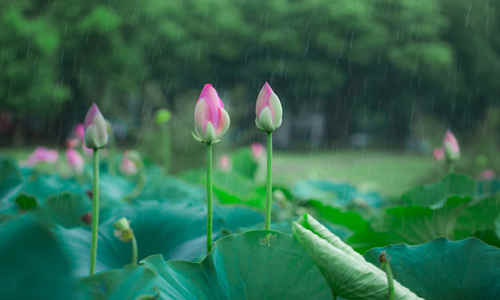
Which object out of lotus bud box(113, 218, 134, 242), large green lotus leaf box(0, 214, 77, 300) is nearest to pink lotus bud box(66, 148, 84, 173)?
lotus bud box(113, 218, 134, 242)

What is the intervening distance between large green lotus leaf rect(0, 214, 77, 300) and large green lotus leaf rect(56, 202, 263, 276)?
29 cm

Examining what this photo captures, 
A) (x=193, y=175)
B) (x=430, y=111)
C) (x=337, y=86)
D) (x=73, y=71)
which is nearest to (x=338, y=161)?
(x=337, y=86)

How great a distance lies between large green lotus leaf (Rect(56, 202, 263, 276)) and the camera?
1.80 feet

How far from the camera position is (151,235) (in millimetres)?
619

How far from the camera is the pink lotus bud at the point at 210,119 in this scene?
19.9 inches

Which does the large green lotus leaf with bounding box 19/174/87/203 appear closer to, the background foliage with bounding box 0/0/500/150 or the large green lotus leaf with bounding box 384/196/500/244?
the large green lotus leaf with bounding box 384/196/500/244

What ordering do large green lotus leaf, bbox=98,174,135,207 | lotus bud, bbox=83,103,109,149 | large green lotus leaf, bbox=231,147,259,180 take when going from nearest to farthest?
lotus bud, bbox=83,103,109,149 → large green lotus leaf, bbox=98,174,135,207 → large green lotus leaf, bbox=231,147,259,180

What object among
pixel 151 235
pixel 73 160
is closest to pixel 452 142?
pixel 151 235

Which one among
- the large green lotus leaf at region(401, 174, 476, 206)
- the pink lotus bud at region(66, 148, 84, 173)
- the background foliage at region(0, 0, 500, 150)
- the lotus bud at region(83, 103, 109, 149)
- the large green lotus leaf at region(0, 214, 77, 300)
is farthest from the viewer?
the background foliage at region(0, 0, 500, 150)

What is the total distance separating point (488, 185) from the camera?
4.83 ft

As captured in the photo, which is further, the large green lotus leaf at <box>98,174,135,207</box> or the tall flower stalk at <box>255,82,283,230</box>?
the large green lotus leaf at <box>98,174,135,207</box>

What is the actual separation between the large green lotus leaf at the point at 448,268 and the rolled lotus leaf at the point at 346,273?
9 centimetres

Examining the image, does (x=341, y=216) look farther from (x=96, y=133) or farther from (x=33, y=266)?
(x=33, y=266)

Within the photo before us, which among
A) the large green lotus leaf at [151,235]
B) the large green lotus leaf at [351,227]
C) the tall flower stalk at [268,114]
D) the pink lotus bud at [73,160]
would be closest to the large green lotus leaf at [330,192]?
the large green lotus leaf at [351,227]
